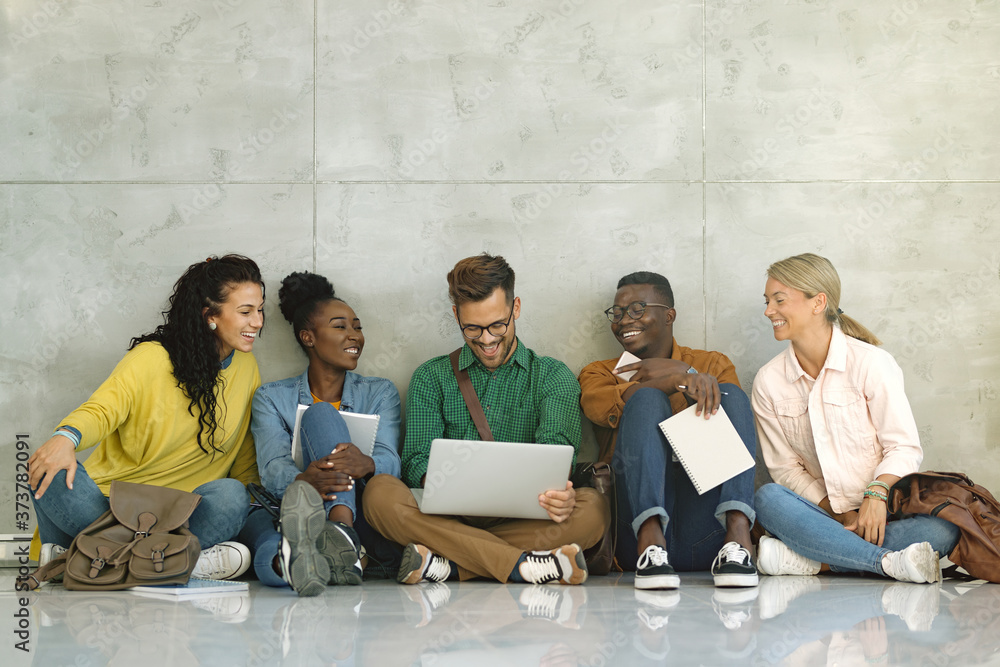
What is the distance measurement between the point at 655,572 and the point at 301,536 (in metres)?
1.09

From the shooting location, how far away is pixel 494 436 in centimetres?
338

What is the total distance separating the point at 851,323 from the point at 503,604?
78.3 inches

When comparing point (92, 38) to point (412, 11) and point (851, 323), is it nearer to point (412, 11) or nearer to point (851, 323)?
point (412, 11)

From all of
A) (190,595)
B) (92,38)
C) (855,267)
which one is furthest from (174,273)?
(855,267)

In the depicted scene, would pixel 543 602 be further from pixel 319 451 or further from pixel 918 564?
pixel 918 564

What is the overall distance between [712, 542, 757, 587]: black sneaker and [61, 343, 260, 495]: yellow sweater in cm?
193

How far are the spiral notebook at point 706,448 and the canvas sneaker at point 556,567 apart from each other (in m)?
0.49

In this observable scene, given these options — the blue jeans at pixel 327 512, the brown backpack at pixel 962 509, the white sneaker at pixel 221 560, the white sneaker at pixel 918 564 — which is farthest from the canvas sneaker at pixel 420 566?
the brown backpack at pixel 962 509

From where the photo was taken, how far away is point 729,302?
394 centimetres

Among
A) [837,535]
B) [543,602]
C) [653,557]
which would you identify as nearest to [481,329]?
[653,557]

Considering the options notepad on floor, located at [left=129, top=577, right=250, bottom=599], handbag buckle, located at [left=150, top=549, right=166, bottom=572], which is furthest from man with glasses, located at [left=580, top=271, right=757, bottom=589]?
handbag buckle, located at [left=150, top=549, right=166, bottom=572]

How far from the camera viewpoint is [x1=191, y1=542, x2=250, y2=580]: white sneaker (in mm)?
2979

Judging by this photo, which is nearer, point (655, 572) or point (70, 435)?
point (655, 572)

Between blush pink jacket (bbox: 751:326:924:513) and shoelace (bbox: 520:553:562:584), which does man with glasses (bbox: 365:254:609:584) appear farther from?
blush pink jacket (bbox: 751:326:924:513)
